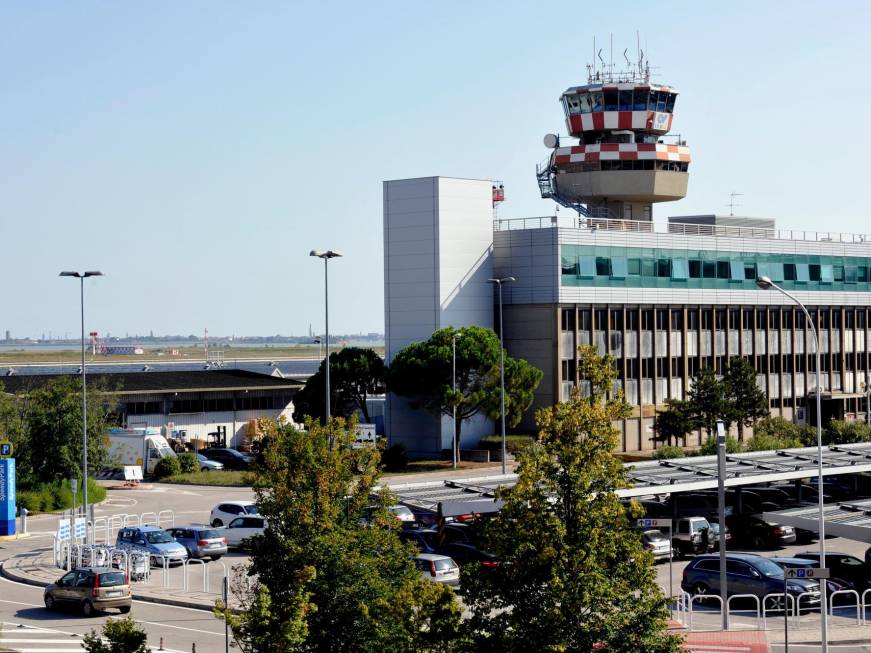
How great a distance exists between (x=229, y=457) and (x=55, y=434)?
23.1m

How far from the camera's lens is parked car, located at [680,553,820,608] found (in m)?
36.1

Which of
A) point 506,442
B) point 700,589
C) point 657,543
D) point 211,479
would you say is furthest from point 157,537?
point 506,442

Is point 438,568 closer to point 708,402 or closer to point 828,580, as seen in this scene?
point 828,580

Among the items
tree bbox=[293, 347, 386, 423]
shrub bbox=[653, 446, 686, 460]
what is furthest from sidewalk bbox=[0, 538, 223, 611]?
shrub bbox=[653, 446, 686, 460]

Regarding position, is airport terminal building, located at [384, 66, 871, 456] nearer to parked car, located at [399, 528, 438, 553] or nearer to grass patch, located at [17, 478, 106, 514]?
grass patch, located at [17, 478, 106, 514]

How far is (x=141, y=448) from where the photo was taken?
75812 mm

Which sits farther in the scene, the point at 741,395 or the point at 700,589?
the point at 741,395

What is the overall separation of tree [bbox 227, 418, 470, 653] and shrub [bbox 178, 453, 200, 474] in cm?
5098

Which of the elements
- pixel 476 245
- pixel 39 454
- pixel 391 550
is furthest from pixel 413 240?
pixel 391 550

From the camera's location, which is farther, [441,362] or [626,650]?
[441,362]

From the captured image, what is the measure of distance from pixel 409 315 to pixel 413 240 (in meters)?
4.83

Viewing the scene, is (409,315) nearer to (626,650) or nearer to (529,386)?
(529,386)

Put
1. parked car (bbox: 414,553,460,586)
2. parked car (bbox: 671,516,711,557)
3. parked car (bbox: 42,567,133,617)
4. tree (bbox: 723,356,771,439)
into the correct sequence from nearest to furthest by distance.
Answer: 1. parked car (bbox: 42,567,133,617)
2. parked car (bbox: 414,553,460,586)
3. parked car (bbox: 671,516,711,557)
4. tree (bbox: 723,356,771,439)

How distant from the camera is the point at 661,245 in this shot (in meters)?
89.8
